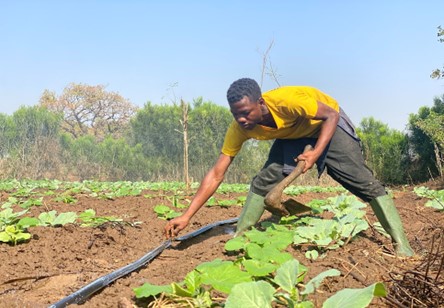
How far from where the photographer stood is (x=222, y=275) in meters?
2.25

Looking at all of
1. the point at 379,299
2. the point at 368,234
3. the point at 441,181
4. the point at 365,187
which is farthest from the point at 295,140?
the point at 441,181

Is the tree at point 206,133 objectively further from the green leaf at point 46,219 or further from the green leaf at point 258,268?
the green leaf at point 258,268

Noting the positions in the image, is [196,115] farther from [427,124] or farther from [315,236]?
[315,236]

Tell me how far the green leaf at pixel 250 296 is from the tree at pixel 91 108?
132 feet

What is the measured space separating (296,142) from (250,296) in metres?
2.54

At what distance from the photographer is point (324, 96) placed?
3992mm

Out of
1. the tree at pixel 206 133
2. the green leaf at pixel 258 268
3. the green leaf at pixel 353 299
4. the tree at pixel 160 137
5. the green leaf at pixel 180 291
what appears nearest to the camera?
the green leaf at pixel 353 299

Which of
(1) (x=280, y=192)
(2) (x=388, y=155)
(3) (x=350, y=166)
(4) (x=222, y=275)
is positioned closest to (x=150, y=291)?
(4) (x=222, y=275)

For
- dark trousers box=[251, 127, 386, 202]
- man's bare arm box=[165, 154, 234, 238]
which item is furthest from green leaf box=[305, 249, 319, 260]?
man's bare arm box=[165, 154, 234, 238]

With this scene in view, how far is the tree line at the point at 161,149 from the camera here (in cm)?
2072

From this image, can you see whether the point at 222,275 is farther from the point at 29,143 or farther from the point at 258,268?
the point at 29,143

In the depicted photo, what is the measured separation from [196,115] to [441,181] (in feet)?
41.9

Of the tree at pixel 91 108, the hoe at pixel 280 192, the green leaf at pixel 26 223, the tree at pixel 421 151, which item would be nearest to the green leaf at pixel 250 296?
the hoe at pixel 280 192

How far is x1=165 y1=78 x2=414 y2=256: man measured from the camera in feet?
12.0
